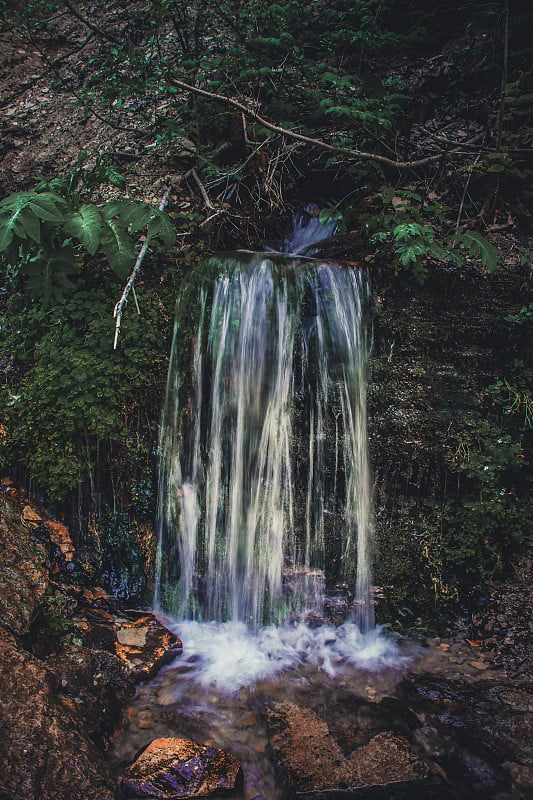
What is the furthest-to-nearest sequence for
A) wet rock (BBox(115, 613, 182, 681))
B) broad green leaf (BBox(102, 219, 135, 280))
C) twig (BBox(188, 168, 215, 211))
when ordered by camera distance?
twig (BBox(188, 168, 215, 211))
broad green leaf (BBox(102, 219, 135, 280))
wet rock (BBox(115, 613, 182, 681))

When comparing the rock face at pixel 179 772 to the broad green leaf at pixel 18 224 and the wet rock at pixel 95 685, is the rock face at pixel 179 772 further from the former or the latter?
the broad green leaf at pixel 18 224

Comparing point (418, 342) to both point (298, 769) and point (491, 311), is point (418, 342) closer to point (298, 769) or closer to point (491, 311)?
point (491, 311)

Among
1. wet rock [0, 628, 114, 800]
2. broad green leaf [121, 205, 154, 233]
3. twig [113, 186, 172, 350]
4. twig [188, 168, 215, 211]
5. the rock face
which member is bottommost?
the rock face

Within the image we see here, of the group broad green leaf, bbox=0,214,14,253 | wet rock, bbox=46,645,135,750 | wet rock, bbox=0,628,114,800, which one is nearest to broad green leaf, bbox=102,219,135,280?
broad green leaf, bbox=0,214,14,253

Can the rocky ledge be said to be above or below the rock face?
above

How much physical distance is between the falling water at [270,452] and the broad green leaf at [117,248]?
772mm

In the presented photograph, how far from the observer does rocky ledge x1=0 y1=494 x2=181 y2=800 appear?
2070mm

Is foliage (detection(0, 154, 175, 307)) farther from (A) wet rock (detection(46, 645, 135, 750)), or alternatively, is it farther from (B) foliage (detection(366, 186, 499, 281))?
(A) wet rock (detection(46, 645, 135, 750))

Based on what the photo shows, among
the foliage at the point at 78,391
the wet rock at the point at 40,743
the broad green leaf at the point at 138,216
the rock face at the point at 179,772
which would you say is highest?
the broad green leaf at the point at 138,216

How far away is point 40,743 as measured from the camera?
6.96ft

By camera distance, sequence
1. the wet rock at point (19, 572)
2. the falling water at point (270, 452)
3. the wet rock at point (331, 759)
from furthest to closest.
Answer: the falling water at point (270, 452) < the wet rock at point (19, 572) < the wet rock at point (331, 759)

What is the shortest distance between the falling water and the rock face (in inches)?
52.7

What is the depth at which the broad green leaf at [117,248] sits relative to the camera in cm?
359

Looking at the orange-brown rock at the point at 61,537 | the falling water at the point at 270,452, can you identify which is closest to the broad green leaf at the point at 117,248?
the falling water at the point at 270,452
